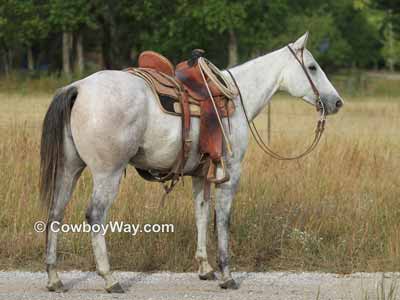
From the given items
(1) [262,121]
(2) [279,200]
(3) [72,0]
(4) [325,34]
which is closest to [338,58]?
(4) [325,34]

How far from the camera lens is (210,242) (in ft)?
28.1

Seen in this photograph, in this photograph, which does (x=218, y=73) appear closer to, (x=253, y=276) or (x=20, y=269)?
(x=253, y=276)

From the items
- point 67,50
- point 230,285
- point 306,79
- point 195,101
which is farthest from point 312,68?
point 67,50

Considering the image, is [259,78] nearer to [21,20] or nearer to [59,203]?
[59,203]

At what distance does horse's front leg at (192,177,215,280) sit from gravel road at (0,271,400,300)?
10 cm

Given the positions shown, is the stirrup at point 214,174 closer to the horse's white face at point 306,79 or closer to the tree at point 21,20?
the horse's white face at point 306,79

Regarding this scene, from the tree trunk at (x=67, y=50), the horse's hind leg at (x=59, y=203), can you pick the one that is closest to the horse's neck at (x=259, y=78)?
the horse's hind leg at (x=59, y=203)

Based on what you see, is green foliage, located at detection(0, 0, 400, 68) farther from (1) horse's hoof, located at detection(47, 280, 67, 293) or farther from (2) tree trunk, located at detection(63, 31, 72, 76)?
(1) horse's hoof, located at detection(47, 280, 67, 293)

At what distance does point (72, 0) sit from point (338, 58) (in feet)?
115

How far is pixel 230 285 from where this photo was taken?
24.3 feet

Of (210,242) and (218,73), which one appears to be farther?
(210,242)

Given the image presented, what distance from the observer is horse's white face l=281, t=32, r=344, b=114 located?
798cm

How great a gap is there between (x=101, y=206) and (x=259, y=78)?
6.57ft

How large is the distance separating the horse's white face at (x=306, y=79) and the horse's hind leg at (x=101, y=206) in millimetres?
1938
